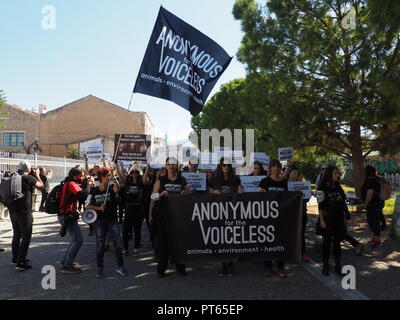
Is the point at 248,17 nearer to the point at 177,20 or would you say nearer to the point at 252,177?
the point at 177,20

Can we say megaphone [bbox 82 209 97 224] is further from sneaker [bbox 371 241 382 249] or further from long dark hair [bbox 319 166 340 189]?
sneaker [bbox 371 241 382 249]

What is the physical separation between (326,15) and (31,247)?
1001 cm

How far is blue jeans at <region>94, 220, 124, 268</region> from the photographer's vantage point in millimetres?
5785

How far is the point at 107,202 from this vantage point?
5.94 metres

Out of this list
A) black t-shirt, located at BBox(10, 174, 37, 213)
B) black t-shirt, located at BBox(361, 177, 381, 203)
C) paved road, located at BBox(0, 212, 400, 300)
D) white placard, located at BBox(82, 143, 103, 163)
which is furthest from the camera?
white placard, located at BBox(82, 143, 103, 163)

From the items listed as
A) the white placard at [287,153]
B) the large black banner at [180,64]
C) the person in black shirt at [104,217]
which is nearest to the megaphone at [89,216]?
the person in black shirt at [104,217]

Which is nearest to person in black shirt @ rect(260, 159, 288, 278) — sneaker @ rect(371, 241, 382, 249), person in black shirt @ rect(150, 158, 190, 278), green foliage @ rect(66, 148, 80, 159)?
person in black shirt @ rect(150, 158, 190, 278)

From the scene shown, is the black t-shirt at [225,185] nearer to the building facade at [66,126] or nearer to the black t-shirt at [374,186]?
the black t-shirt at [374,186]

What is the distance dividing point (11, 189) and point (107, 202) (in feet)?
5.39

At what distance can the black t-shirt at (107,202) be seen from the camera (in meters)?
5.87

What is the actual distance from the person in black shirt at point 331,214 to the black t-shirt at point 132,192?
3632 millimetres

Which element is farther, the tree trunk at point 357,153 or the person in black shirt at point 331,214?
the tree trunk at point 357,153

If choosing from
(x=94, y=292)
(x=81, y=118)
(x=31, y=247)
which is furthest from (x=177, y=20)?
(x=81, y=118)

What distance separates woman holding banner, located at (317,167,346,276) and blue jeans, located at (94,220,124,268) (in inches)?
126
